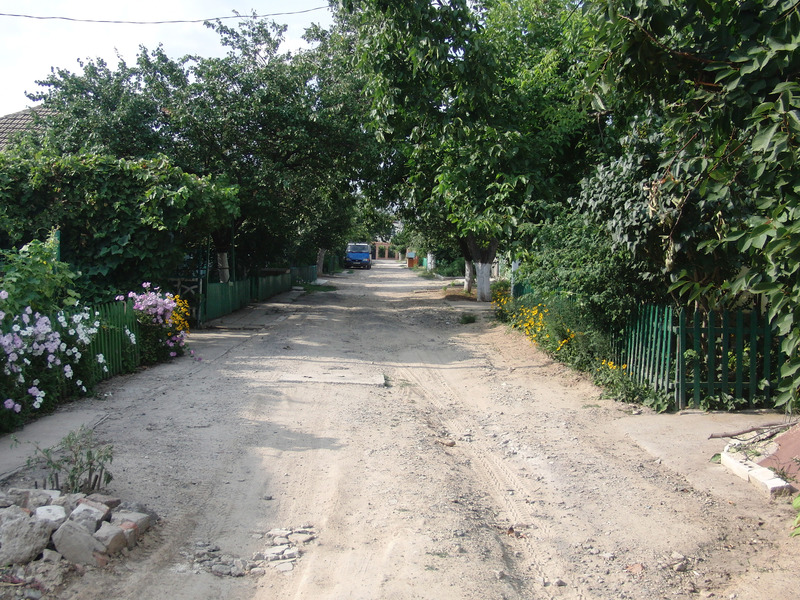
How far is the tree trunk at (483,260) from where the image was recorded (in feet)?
73.4

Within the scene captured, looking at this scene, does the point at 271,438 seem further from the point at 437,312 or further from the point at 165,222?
the point at 437,312

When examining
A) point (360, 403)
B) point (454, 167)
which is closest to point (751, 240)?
point (360, 403)

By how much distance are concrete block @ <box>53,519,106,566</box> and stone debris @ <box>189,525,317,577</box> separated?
0.56 metres

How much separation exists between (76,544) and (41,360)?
4.29m

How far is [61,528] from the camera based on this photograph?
12.7 ft

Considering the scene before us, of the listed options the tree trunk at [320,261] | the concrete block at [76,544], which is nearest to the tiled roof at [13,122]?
the concrete block at [76,544]

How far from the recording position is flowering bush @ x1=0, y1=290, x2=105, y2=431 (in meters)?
6.52

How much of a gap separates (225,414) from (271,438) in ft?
3.70

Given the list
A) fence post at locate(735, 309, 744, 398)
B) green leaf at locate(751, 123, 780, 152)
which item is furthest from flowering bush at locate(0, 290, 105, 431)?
fence post at locate(735, 309, 744, 398)

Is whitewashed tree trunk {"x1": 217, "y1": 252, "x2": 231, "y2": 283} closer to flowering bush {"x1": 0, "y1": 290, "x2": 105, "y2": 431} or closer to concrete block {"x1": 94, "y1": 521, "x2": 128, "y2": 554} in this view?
flowering bush {"x1": 0, "y1": 290, "x2": 105, "y2": 431}

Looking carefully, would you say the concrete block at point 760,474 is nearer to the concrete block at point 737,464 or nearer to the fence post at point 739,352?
the concrete block at point 737,464

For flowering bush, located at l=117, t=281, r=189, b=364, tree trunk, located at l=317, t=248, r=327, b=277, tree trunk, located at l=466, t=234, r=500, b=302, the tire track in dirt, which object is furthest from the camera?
tree trunk, located at l=317, t=248, r=327, b=277

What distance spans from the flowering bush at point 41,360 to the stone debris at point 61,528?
239 cm

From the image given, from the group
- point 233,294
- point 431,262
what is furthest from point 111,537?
point 431,262
